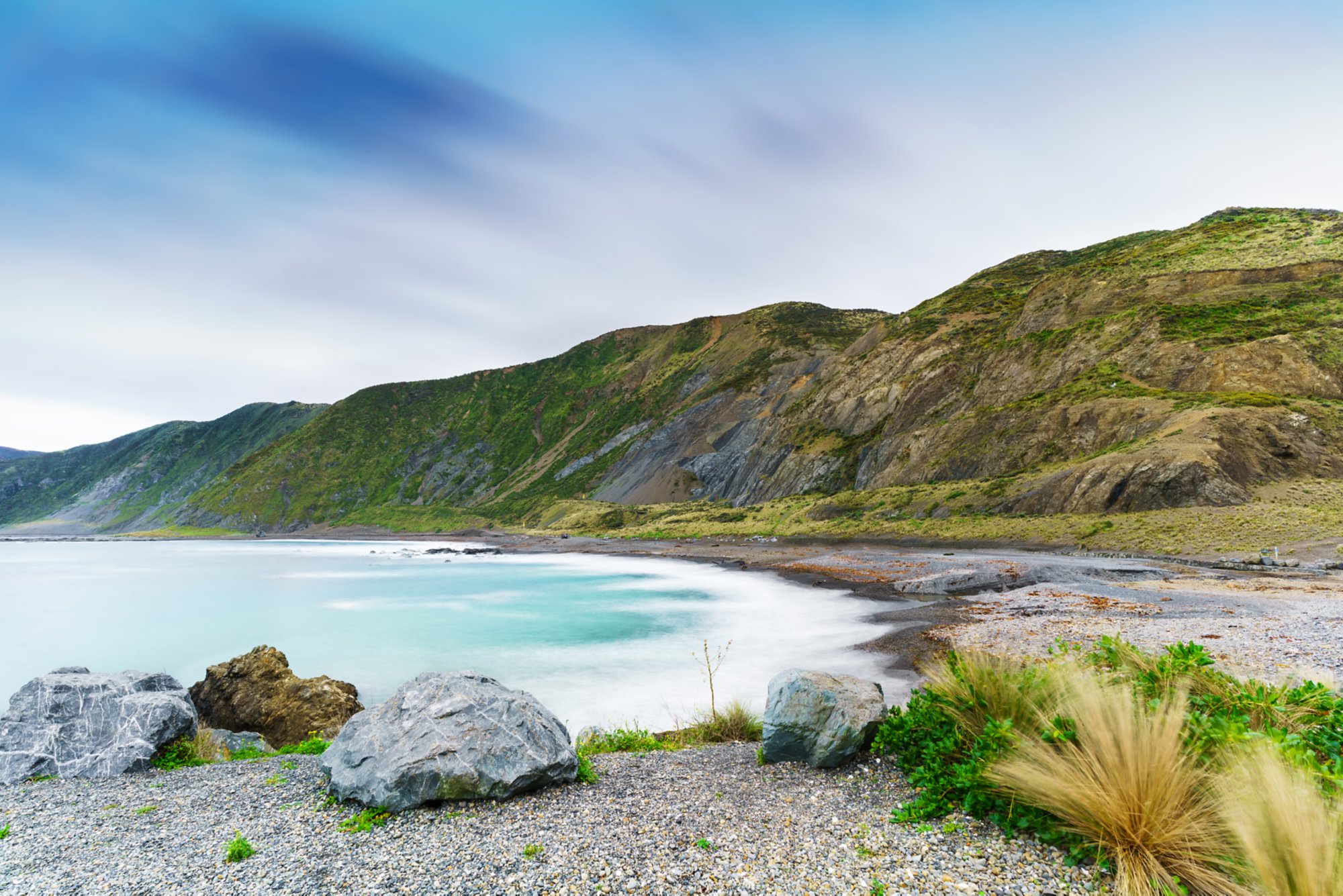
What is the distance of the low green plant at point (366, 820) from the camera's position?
20.2 feet

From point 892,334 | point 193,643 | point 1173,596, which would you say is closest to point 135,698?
point 193,643

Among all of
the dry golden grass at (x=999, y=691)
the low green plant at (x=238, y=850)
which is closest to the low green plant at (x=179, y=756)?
the low green plant at (x=238, y=850)

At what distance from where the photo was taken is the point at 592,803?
657 centimetres

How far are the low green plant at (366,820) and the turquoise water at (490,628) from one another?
7.85 metres

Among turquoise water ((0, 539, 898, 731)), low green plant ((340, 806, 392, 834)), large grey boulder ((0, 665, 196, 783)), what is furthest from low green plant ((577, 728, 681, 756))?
large grey boulder ((0, 665, 196, 783))

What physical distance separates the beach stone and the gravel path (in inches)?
104

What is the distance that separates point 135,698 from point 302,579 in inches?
1962

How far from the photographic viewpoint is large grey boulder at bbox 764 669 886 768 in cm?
723

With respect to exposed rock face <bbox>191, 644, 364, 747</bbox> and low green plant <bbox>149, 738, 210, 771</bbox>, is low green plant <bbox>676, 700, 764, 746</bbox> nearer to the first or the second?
low green plant <bbox>149, 738, 210, 771</bbox>

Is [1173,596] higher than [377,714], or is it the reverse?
[377,714]

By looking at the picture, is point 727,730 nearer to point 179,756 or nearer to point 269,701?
point 179,756

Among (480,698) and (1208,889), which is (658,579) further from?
(1208,889)

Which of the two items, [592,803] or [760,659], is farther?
[760,659]

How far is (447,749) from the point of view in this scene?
680cm
